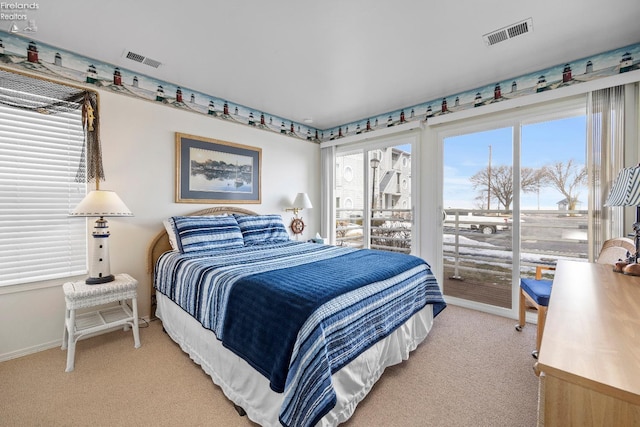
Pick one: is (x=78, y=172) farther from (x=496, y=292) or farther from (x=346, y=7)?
(x=496, y=292)

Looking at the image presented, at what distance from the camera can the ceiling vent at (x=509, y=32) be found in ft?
6.61

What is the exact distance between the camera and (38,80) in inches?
90.1

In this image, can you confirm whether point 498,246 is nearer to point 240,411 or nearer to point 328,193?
point 328,193

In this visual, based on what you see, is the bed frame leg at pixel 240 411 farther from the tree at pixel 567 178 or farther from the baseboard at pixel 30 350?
the tree at pixel 567 178

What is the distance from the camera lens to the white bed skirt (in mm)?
1474

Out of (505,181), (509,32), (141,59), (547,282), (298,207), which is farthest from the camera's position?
(298,207)

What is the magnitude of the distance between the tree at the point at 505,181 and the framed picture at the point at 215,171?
2865 mm

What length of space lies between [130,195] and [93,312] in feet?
3.65

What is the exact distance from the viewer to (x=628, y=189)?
1574mm

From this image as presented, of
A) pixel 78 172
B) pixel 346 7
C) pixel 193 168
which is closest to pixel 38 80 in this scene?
pixel 78 172

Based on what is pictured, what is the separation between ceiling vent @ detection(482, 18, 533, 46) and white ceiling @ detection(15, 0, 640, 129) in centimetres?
5

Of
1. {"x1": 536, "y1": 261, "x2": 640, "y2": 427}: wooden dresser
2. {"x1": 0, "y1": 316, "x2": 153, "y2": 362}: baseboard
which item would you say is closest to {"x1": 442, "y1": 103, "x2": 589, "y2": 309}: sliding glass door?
{"x1": 536, "y1": 261, "x2": 640, "y2": 427}: wooden dresser

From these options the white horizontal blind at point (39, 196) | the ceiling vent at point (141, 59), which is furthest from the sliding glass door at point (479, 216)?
the white horizontal blind at point (39, 196)

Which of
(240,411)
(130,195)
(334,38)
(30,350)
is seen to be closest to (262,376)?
(240,411)
